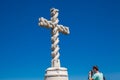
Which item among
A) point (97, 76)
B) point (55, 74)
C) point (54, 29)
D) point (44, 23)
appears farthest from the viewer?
point (54, 29)

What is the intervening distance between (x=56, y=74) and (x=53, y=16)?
3.80 m

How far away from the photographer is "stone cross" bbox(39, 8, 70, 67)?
14.8 m

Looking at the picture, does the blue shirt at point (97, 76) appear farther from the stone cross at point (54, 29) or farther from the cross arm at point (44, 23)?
the cross arm at point (44, 23)

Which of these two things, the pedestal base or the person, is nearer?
the person

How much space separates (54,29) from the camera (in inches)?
616

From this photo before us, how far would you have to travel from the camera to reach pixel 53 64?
14.8 meters

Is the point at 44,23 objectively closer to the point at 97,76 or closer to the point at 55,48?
the point at 55,48

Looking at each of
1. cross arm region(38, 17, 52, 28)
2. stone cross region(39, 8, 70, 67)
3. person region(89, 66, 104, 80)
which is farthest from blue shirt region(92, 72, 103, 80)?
cross arm region(38, 17, 52, 28)

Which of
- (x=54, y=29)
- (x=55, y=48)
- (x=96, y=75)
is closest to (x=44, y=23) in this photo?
(x=54, y=29)

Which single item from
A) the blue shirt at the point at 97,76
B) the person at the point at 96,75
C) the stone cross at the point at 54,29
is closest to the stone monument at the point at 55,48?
the stone cross at the point at 54,29

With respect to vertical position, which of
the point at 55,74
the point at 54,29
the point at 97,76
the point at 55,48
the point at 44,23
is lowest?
the point at 97,76

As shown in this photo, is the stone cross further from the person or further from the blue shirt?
the blue shirt

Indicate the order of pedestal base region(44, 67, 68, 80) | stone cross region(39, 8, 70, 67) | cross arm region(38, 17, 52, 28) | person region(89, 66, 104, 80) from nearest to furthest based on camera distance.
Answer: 1. person region(89, 66, 104, 80)
2. pedestal base region(44, 67, 68, 80)
3. stone cross region(39, 8, 70, 67)
4. cross arm region(38, 17, 52, 28)

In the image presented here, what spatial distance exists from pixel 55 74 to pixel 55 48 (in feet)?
5.31
